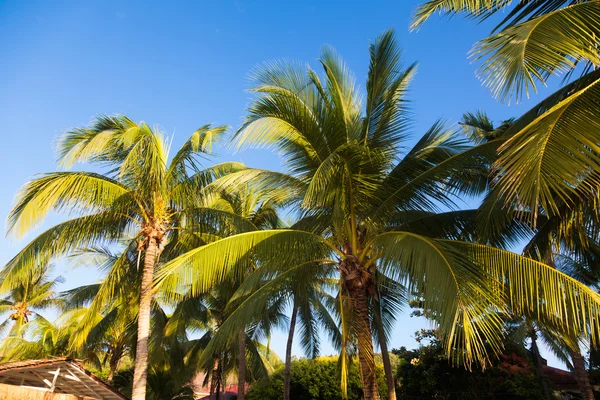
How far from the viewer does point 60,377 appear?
422 inches

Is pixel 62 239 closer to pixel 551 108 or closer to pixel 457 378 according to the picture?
pixel 551 108

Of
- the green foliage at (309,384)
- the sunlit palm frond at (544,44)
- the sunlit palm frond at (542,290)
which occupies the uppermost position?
the sunlit palm frond at (544,44)

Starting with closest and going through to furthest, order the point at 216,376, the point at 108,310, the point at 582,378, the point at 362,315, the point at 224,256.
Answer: the point at 224,256, the point at 362,315, the point at 582,378, the point at 108,310, the point at 216,376

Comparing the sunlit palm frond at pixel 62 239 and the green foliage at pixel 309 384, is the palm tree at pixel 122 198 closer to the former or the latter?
the sunlit palm frond at pixel 62 239

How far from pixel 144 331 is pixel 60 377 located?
2931 millimetres

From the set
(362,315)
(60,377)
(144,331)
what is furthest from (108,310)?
(362,315)

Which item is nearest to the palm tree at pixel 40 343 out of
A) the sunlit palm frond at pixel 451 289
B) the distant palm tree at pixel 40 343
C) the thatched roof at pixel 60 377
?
the distant palm tree at pixel 40 343

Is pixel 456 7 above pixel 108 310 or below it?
above

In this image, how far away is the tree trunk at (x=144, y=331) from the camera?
9.17m

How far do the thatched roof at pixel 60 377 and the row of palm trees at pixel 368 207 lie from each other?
0.99 meters

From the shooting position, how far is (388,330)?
14.2 meters

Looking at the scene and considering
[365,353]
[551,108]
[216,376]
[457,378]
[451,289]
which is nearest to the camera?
[551,108]

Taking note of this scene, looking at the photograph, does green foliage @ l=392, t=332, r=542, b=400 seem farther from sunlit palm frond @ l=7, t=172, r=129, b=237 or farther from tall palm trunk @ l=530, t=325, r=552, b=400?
sunlit palm frond @ l=7, t=172, r=129, b=237

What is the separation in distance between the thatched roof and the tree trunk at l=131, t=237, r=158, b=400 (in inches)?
50.1
